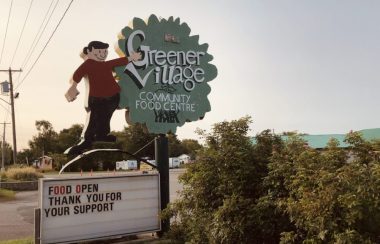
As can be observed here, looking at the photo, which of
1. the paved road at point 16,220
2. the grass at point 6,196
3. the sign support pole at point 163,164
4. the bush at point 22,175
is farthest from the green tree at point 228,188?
the bush at point 22,175

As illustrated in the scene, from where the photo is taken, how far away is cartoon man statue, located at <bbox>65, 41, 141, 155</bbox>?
9.91m

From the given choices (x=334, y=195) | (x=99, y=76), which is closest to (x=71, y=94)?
(x=99, y=76)

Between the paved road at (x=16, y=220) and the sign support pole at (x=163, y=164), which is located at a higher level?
the sign support pole at (x=163, y=164)

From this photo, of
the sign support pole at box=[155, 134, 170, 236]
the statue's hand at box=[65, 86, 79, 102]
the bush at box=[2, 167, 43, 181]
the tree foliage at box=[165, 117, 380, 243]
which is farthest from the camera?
the bush at box=[2, 167, 43, 181]

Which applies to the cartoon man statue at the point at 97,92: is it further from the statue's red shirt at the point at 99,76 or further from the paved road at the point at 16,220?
the paved road at the point at 16,220

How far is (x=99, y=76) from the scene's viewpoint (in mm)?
10039

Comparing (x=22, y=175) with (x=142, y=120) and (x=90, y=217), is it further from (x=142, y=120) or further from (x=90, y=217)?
(x=90, y=217)

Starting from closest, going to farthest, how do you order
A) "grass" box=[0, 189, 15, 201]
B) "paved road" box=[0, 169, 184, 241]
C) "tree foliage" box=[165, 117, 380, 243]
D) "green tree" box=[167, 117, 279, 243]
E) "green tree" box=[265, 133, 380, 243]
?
"green tree" box=[265, 133, 380, 243] < "tree foliage" box=[165, 117, 380, 243] < "green tree" box=[167, 117, 279, 243] < "paved road" box=[0, 169, 184, 241] < "grass" box=[0, 189, 15, 201]

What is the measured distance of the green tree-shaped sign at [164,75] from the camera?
10438 millimetres

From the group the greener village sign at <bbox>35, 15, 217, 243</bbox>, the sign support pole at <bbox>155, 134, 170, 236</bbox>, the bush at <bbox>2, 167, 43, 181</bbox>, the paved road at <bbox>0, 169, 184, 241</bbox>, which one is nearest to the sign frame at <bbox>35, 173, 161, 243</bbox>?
the greener village sign at <bbox>35, 15, 217, 243</bbox>

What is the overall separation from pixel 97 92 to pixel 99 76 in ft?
1.15

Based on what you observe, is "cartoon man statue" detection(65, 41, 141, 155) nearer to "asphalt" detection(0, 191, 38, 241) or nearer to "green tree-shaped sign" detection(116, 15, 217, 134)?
"green tree-shaped sign" detection(116, 15, 217, 134)

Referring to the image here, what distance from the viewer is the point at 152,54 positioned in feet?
35.4

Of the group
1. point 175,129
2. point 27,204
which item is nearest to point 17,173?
point 27,204
